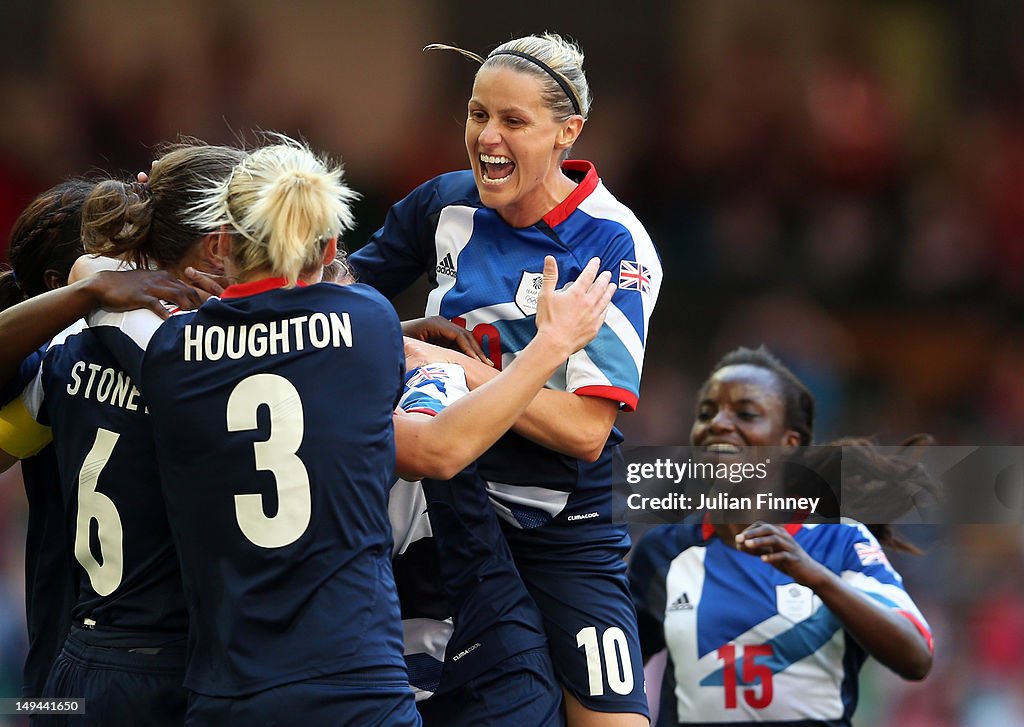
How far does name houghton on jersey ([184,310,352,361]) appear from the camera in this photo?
2465mm

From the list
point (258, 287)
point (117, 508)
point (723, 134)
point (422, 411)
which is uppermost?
point (723, 134)

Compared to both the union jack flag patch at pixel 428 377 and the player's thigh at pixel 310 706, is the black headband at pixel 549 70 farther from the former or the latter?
the player's thigh at pixel 310 706

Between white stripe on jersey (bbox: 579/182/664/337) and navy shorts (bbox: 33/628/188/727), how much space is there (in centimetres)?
132

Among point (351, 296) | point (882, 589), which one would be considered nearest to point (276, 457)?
point (351, 296)

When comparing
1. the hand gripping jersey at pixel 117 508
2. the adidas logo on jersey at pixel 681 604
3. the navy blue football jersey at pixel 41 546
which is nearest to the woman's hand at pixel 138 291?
the hand gripping jersey at pixel 117 508

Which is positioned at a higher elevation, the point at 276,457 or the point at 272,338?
the point at 272,338

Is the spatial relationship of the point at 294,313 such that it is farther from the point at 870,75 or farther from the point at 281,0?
the point at 870,75

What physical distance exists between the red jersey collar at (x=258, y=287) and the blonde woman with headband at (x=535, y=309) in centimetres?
86

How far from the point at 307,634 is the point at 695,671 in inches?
86.3

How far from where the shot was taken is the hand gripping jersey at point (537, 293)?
126 inches

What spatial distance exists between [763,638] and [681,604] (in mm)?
282

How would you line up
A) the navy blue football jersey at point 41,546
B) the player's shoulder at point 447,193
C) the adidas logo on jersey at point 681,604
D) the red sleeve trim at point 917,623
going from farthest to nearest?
the adidas logo on jersey at point 681,604 → the red sleeve trim at point 917,623 → the player's shoulder at point 447,193 → the navy blue football jersey at point 41,546

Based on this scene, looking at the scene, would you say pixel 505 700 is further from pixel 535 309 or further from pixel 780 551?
pixel 780 551

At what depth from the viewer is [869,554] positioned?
14.1 ft
